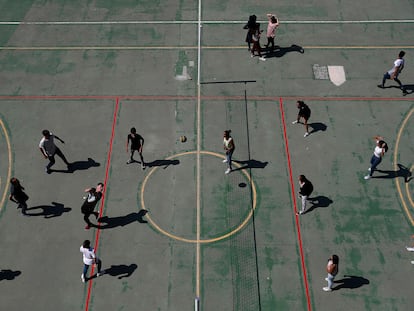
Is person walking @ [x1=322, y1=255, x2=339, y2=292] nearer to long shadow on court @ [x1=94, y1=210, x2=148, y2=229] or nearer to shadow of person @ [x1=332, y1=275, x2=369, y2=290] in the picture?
shadow of person @ [x1=332, y1=275, x2=369, y2=290]

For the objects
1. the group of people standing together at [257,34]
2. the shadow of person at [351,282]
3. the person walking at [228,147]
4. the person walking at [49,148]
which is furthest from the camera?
the group of people standing together at [257,34]

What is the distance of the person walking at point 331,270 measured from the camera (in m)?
14.9

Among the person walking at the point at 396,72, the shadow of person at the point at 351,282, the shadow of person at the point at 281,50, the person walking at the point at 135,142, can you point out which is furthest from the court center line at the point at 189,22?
the shadow of person at the point at 351,282

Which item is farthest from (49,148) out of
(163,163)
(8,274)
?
(8,274)

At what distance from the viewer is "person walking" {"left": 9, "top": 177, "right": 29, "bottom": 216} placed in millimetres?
17141

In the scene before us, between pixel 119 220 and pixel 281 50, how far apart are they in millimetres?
13573

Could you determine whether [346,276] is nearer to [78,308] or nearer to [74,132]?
[78,308]

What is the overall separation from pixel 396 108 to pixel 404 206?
5906 mm

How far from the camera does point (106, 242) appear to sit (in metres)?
17.7

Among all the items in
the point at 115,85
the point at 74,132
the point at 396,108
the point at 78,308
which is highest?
the point at 115,85

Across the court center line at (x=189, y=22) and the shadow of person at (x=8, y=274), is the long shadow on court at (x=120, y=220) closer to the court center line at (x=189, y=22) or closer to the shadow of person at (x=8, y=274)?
the shadow of person at (x=8, y=274)

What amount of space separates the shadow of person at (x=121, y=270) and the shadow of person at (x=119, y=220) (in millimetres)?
1810

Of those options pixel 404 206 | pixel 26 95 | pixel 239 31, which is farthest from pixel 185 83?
pixel 404 206

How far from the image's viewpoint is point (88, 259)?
51.2 feet
